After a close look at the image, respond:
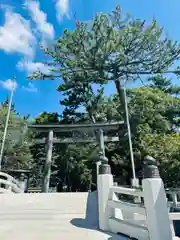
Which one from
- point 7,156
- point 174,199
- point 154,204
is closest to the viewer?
point 154,204

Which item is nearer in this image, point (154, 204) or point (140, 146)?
point (154, 204)

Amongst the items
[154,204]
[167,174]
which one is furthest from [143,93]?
[154,204]

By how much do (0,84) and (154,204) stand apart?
1804 centimetres

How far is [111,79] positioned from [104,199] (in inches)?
547

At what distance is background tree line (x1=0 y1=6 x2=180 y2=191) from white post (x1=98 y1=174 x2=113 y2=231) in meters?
9.68

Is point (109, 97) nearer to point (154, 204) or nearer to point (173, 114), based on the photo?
point (173, 114)

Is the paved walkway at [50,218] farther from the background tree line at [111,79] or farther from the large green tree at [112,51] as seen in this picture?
the large green tree at [112,51]

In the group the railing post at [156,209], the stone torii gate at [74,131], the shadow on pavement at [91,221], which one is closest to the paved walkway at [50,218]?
the shadow on pavement at [91,221]

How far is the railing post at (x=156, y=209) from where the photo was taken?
7.61 ft

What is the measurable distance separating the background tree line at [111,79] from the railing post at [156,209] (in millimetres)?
10661

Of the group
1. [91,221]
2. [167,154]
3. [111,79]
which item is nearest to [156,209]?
[91,221]

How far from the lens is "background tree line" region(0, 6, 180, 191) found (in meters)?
14.6

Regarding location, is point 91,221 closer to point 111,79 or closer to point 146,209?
point 146,209

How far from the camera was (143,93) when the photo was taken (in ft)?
51.0
